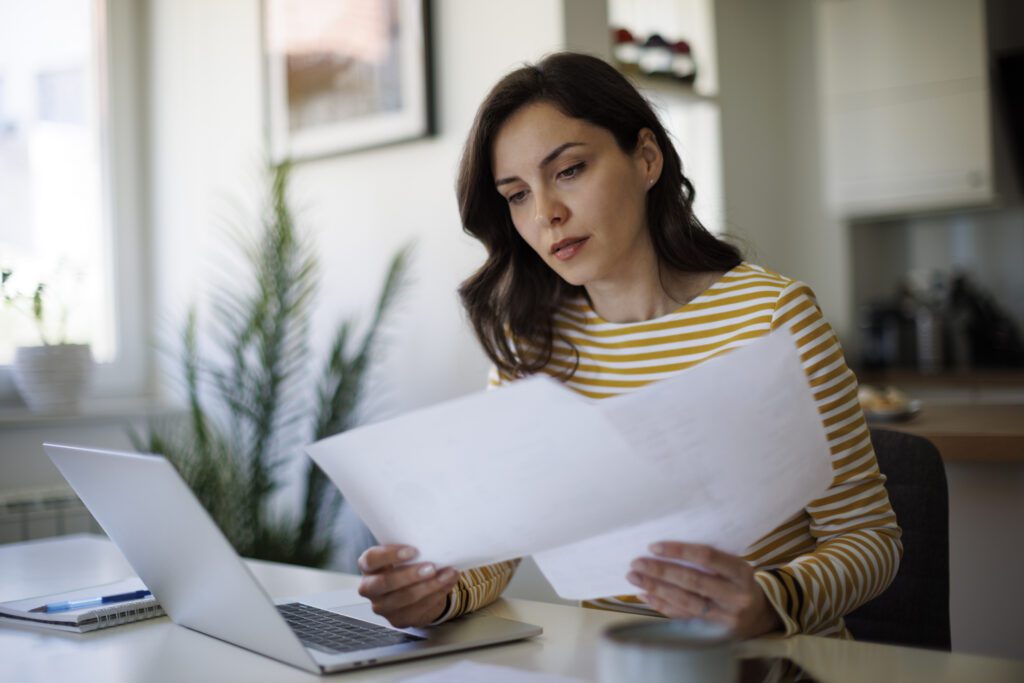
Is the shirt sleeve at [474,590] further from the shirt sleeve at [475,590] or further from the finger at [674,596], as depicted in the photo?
the finger at [674,596]

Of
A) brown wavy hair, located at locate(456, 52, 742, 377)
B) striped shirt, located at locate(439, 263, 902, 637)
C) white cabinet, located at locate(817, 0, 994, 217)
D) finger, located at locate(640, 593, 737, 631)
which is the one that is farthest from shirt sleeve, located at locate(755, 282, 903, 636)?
white cabinet, located at locate(817, 0, 994, 217)

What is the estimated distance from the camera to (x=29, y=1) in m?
3.26

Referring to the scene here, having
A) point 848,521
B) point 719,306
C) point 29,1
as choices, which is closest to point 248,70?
point 29,1

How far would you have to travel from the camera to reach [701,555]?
83cm

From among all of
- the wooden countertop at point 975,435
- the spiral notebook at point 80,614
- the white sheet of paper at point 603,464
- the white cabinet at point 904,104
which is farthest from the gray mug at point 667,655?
the white cabinet at point 904,104

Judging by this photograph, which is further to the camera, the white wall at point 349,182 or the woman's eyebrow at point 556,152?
the white wall at point 349,182

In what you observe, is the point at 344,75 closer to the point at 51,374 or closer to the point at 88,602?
the point at 51,374

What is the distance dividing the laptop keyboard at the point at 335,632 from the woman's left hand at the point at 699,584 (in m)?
0.27

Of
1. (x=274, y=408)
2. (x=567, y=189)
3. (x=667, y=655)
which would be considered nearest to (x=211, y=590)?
(x=667, y=655)

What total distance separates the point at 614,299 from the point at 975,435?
0.83 meters

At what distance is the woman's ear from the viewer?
4.58ft

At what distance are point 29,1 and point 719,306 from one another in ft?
9.31

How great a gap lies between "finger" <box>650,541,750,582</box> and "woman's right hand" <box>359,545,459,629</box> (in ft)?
0.72

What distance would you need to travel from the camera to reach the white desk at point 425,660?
0.83 metres
